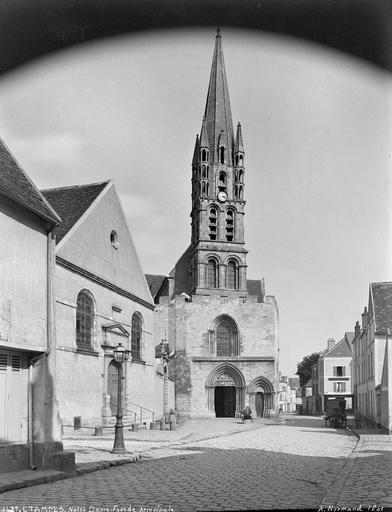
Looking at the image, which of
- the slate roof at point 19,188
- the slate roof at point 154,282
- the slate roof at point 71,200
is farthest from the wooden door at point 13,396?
the slate roof at point 154,282

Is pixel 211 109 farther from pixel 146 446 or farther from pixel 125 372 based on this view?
pixel 146 446

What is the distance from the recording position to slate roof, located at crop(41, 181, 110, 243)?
23875 millimetres

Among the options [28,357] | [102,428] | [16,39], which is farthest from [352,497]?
[102,428]

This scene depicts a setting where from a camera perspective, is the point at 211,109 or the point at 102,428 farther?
the point at 211,109

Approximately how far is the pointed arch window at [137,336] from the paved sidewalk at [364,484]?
14676mm

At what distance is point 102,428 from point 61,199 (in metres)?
9.61

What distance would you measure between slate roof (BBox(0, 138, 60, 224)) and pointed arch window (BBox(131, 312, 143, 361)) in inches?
683

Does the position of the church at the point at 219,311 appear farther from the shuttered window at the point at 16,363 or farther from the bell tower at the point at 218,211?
the shuttered window at the point at 16,363

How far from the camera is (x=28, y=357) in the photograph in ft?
38.3

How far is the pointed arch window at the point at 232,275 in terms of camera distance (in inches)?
2124

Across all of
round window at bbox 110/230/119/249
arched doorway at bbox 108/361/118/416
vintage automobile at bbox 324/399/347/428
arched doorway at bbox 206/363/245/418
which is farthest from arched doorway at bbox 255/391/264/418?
round window at bbox 110/230/119/249

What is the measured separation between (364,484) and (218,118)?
49300mm

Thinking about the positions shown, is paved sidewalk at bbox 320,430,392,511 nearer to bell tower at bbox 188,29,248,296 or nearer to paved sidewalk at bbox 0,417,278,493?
paved sidewalk at bbox 0,417,278,493

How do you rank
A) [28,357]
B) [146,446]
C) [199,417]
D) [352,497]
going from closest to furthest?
[352,497]
[28,357]
[146,446]
[199,417]
